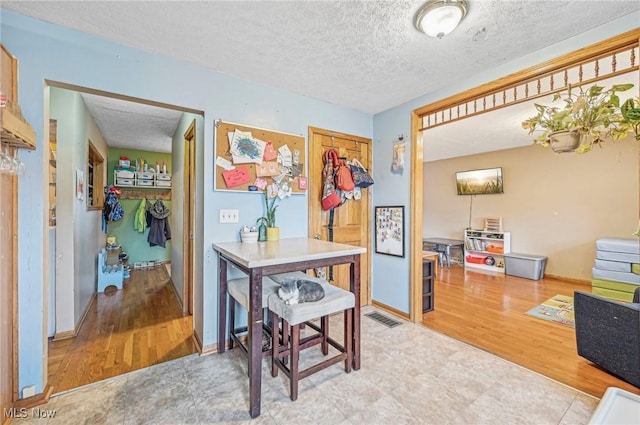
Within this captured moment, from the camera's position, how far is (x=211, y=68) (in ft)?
7.37

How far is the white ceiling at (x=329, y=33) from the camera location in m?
1.57

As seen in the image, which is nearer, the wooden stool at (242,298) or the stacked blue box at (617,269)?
the wooden stool at (242,298)

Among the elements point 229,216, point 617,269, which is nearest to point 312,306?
point 229,216

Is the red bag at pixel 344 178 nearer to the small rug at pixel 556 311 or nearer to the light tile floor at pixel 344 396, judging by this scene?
the light tile floor at pixel 344 396

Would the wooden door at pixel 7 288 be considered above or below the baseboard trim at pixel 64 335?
above

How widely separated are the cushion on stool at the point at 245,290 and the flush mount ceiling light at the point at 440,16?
1971 millimetres

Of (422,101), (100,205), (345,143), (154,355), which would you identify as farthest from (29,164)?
(422,101)

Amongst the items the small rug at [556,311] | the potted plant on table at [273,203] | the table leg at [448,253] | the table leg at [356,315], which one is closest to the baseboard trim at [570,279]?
the small rug at [556,311]

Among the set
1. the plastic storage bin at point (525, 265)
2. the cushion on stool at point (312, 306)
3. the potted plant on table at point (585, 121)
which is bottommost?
the plastic storage bin at point (525, 265)

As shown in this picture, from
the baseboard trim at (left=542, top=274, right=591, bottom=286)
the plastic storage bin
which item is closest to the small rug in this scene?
the plastic storage bin

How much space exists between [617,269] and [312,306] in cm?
455

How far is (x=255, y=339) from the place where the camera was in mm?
1606

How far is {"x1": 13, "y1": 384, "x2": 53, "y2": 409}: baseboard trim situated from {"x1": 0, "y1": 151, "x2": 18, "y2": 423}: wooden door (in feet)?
0.13

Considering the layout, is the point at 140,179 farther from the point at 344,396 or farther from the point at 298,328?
the point at 344,396
